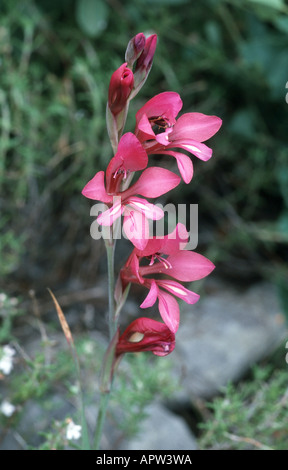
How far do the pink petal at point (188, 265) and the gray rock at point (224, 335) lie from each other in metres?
0.67

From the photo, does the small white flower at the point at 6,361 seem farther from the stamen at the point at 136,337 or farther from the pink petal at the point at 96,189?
the pink petal at the point at 96,189

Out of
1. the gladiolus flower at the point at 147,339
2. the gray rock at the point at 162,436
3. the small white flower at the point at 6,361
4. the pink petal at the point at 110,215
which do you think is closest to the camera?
the pink petal at the point at 110,215

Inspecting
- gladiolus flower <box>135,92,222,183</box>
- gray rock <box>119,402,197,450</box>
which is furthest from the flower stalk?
gray rock <box>119,402,197,450</box>

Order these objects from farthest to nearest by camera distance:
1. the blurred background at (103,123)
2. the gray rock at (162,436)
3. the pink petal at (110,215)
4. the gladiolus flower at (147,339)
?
the blurred background at (103,123) → the gray rock at (162,436) → the gladiolus flower at (147,339) → the pink petal at (110,215)

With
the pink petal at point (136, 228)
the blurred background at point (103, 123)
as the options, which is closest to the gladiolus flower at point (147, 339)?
the pink petal at point (136, 228)

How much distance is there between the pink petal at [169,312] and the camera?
53cm

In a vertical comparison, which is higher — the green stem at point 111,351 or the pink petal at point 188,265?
the pink petal at point 188,265

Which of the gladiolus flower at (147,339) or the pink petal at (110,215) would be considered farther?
the gladiolus flower at (147,339)

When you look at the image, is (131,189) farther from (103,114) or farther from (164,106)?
(103,114)

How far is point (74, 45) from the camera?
1.36 metres

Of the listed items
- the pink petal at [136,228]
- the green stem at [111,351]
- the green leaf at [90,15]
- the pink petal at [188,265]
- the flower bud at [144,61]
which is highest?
the green leaf at [90,15]

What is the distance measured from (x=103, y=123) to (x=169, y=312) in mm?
771

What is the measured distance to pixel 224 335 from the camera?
1389 mm
